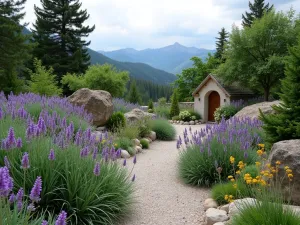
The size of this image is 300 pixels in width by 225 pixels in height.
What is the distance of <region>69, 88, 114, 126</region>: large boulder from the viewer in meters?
11.8

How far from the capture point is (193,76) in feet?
116

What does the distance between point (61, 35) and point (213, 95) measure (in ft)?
66.5

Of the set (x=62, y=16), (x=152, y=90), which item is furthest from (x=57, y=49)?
(x=152, y=90)

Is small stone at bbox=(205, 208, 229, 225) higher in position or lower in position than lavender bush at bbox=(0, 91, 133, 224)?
lower

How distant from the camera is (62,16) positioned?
1350 inches

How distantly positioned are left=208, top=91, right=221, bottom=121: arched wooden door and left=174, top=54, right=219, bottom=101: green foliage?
11500 millimetres

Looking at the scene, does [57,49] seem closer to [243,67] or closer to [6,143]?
[243,67]

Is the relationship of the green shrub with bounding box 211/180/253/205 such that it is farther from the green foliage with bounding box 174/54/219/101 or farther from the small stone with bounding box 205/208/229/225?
the green foliage with bounding box 174/54/219/101

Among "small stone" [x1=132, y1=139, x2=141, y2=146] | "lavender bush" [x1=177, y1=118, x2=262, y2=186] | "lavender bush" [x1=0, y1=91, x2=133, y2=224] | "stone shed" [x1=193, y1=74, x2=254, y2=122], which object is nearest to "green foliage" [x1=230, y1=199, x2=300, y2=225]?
"lavender bush" [x1=0, y1=91, x2=133, y2=224]

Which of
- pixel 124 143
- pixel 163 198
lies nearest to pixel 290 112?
pixel 163 198

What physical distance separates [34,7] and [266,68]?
2792 centimetres

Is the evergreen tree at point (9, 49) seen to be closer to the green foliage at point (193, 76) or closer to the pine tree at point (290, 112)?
the pine tree at point (290, 112)

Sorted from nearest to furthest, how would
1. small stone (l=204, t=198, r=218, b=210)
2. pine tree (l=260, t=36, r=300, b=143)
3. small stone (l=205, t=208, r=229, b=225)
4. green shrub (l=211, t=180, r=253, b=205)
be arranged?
small stone (l=205, t=208, r=229, b=225) → green shrub (l=211, t=180, r=253, b=205) → small stone (l=204, t=198, r=218, b=210) → pine tree (l=260, t=36, r=300, b=143)

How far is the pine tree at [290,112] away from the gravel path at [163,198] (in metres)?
1.91
